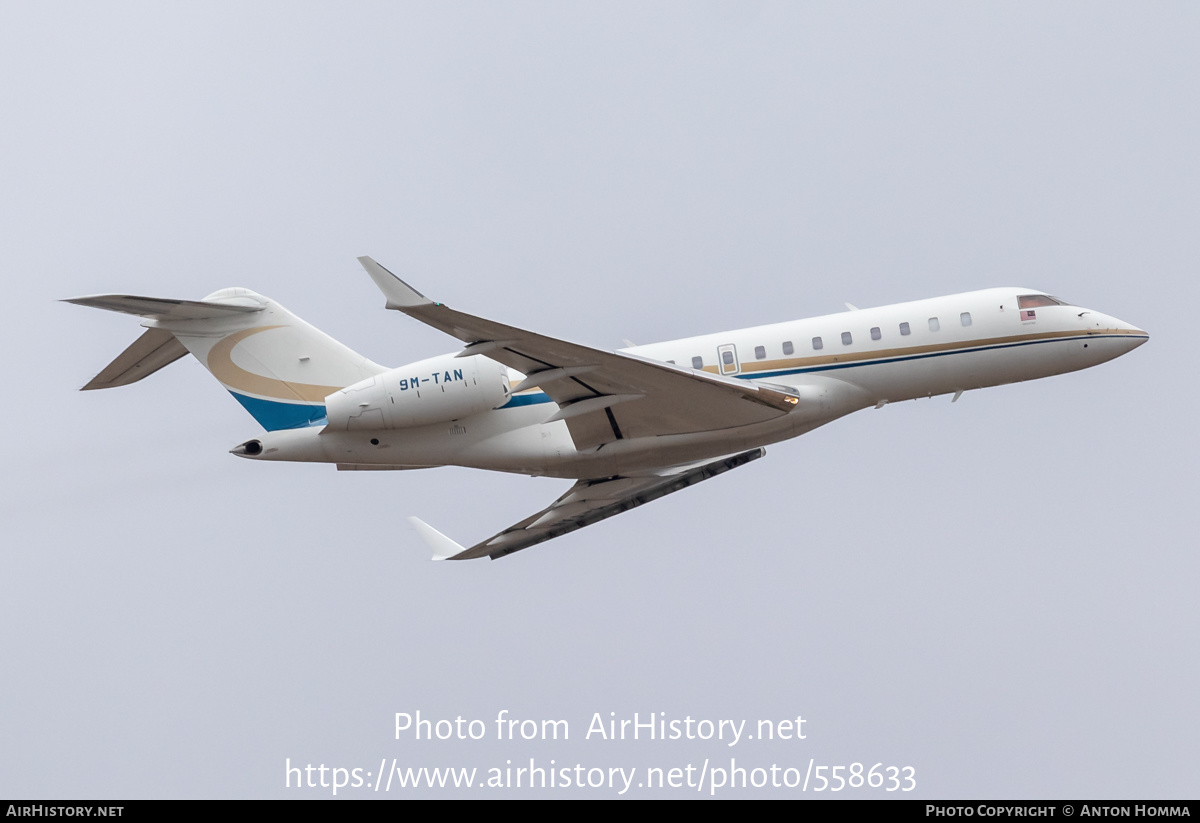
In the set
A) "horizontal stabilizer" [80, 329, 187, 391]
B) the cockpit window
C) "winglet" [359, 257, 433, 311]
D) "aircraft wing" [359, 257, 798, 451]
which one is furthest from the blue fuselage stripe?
the cockpit window

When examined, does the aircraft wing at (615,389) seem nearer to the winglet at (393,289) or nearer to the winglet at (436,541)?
the winglet at (393,289)

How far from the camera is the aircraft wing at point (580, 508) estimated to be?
77.6ft

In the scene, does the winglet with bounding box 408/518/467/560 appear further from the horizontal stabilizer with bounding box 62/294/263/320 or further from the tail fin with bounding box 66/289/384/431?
the horizontal stabilizer with bounding box 62/294/263/320

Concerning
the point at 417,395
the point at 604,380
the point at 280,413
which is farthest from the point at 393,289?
the point at 280,413

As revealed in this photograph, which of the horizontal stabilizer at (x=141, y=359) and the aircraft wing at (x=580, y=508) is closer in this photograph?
the horizontal stabilizer at (x=141, y=359)

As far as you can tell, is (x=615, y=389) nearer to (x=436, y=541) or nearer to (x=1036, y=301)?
(x=436, y=541)

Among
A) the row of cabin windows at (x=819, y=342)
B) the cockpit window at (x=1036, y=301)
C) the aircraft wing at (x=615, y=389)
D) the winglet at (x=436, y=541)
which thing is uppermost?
the cockpit window at (x=1036, y=301)

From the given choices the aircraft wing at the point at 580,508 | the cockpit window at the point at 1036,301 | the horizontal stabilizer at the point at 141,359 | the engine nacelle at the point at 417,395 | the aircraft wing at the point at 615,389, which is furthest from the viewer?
the aircraft wing at the point at 580,508

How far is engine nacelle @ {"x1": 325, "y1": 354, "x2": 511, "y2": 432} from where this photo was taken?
67.3 ft

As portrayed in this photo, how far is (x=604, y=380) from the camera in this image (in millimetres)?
20062

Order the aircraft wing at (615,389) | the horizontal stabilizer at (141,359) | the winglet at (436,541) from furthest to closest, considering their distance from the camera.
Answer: the winglet at (436,541) → the horizontal stabilizer at (141,359) → the aircraft wing at (615,389)

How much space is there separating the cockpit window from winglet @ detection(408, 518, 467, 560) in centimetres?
1167

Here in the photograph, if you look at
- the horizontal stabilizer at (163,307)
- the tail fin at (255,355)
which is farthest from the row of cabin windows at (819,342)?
the horizontal stabilizer at (163,307)

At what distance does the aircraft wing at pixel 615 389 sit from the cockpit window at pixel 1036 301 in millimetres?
4700
